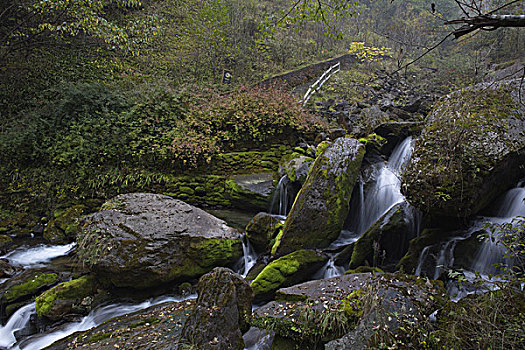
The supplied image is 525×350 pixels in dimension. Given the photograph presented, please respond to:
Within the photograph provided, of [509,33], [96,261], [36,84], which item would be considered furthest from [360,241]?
[509,33]

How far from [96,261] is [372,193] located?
6516 mm

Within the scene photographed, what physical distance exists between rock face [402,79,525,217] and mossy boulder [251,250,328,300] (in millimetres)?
2142

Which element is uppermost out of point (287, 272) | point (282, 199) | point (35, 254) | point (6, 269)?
point (282, 199)

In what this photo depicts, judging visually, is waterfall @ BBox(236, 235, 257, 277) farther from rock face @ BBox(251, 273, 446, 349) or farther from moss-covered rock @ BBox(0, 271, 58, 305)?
moss-covered rock @ BBox(0, 271, 58, 305)

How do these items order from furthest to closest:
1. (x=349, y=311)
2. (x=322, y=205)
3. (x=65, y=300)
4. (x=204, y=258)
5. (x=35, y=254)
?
(x=35, y=254)
(x=322, y=205)
(x=204, y=258)
(x=65, y=300)
(x=349, y=311)

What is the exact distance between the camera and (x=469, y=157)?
462 centimetres

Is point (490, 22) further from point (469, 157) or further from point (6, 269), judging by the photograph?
point (6, 269)

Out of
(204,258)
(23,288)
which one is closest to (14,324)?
(23,288)

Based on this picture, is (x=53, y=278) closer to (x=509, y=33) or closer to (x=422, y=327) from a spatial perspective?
(x=422, y=327)

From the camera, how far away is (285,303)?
13.2 ft

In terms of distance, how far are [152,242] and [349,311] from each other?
12.9ft

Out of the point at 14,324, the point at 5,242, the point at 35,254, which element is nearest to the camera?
the point at 14,324

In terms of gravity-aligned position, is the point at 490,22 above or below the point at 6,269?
above

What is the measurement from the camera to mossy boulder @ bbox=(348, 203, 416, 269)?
549cm
